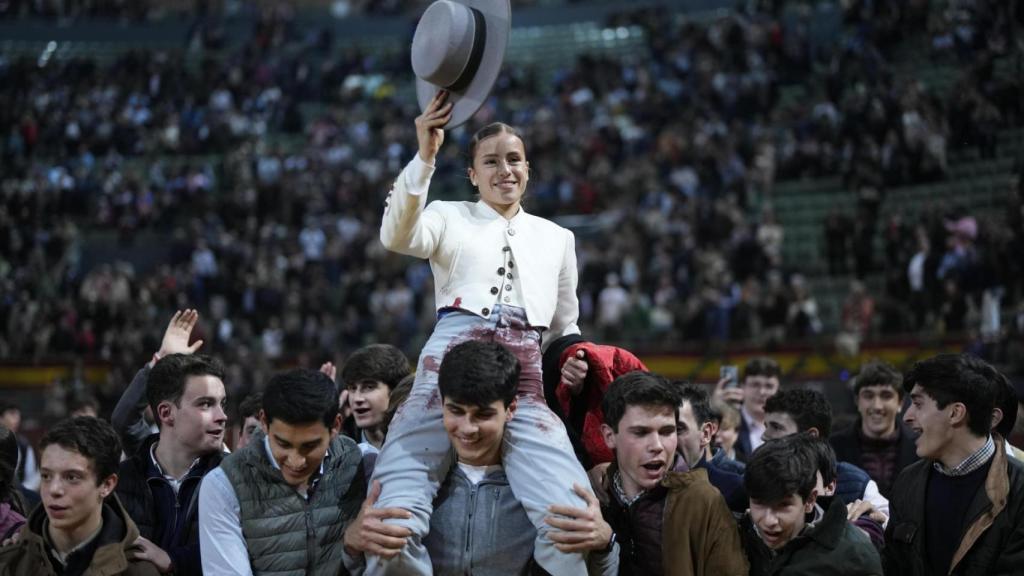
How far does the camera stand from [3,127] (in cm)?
2686

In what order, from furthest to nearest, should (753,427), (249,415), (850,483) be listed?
(753,427), (249,415), (850,483)

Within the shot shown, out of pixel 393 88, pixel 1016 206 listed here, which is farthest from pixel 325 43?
pixel 1016 206

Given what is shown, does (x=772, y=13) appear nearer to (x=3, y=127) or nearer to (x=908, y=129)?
(x=908, y=129)

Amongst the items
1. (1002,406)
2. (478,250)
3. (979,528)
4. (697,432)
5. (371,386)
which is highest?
(478,250)

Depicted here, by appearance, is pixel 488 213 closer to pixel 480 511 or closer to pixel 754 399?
pixel 480 511

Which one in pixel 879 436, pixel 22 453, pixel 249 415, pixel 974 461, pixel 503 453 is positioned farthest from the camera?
pixel 22 453

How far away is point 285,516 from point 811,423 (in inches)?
100

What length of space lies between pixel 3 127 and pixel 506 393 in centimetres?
2534

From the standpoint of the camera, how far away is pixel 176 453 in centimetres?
509

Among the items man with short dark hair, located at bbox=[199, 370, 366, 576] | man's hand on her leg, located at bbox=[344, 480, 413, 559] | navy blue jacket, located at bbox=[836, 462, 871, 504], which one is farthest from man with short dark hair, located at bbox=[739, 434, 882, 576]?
man with short dark hair, located at bbox=[199, 370, 366, 576]

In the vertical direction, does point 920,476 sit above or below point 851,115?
below

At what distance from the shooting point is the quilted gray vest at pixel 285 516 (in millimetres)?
4363

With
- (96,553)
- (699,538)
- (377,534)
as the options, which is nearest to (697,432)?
(699,538)

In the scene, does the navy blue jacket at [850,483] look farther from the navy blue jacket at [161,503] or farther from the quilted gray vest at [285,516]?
the navy blue jacket at [161,503]
